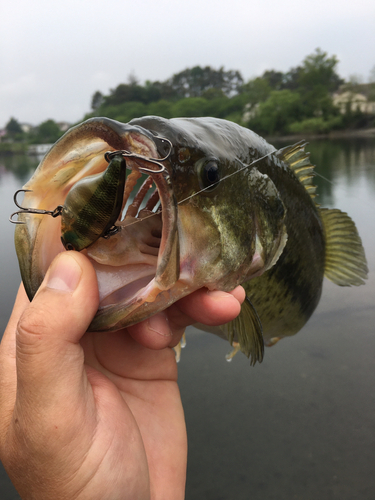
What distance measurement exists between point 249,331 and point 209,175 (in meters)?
0.89

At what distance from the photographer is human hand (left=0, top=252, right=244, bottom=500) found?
0.84 m

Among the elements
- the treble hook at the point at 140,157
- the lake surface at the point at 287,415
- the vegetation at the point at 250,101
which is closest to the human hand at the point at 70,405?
the treble hook at the point at 140,157

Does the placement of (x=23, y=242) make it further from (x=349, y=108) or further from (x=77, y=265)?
(x=349, y=108)

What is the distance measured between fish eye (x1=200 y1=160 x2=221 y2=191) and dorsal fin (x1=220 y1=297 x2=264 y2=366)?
2.24 ft

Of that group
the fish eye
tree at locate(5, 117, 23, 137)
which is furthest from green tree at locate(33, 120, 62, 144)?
the fish eye

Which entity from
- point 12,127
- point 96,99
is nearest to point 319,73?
point 96,99

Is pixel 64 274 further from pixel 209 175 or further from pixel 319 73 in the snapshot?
pixel 319 73

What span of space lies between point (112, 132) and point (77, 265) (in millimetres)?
334

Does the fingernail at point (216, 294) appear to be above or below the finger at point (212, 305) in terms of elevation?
above

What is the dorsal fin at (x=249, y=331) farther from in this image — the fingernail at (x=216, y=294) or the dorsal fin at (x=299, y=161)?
the dorsal fin at (x=299, y=161)

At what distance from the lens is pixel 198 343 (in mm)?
2906

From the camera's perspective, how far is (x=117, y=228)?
3.08 ft

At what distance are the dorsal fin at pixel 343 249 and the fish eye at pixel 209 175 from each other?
1.36 metres

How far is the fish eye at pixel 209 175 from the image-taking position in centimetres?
101
